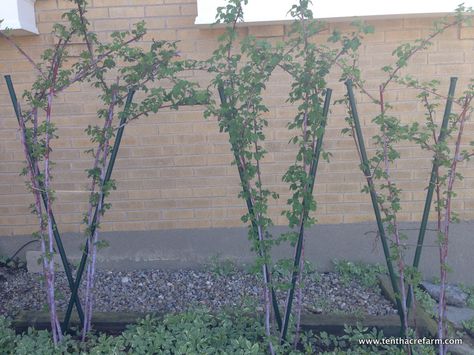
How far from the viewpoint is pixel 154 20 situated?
4242 millimetres

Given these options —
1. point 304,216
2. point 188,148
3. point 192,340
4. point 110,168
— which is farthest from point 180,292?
point 304,216

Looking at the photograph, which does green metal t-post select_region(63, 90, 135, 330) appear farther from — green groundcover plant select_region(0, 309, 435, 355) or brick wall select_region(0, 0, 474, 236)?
brick wall select_region(0, 0, 474, 236)

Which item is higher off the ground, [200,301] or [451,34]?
[451,34]

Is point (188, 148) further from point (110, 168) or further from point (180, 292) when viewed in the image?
point (110, 168)

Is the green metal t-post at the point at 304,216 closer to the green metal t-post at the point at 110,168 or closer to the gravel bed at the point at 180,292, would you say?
the gravel bed at the point at 180,292

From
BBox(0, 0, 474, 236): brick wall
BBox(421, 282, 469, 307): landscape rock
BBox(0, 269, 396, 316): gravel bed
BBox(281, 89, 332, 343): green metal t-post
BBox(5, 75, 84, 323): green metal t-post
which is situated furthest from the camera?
BBox(0, 0, 474, 236): brick wall

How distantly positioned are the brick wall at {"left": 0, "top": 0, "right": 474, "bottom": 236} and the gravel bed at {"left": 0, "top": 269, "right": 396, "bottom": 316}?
424mm

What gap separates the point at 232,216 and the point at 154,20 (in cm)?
172

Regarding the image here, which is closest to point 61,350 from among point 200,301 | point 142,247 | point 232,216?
point 200,301

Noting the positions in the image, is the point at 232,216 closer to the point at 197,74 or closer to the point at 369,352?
the point at 197,74

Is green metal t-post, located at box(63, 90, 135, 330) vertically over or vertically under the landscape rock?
over

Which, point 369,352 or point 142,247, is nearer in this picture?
point 369,352

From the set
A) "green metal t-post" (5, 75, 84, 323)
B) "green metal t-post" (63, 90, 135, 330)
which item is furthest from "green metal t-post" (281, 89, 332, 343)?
"green metal t-post" (5, 75, 84, 323)

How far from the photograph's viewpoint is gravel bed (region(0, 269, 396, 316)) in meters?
3.80
